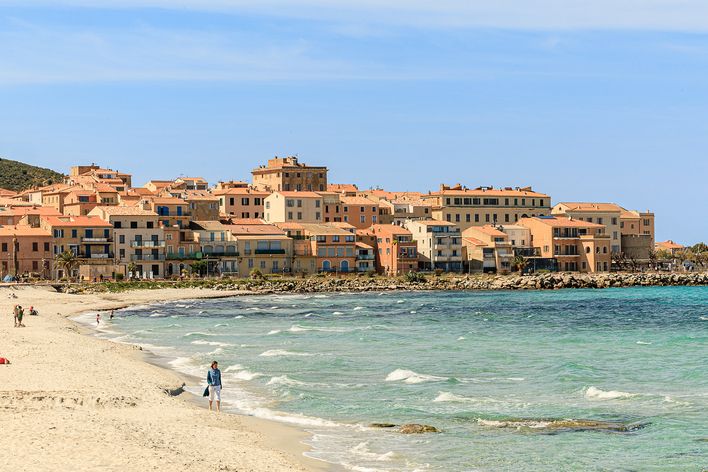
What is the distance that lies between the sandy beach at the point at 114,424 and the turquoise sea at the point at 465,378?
154 centimetres

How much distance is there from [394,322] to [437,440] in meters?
36.3

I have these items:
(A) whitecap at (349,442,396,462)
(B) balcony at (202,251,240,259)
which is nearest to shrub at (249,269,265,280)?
(B) balcony at (202,251,240,259)

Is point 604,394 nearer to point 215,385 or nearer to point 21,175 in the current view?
point 215,385

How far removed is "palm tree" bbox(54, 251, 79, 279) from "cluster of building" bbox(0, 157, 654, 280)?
0.66ft

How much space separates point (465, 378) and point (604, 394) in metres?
5.37

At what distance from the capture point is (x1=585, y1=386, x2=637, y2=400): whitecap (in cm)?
2939

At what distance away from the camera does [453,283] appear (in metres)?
102

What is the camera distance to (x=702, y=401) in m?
28.9

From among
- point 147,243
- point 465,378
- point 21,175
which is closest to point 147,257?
point 147,243

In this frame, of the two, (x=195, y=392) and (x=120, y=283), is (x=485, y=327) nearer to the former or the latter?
(x=195, y=392)

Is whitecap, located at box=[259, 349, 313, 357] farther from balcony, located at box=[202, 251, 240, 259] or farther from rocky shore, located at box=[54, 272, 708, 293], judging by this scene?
balcony, located at box=[202, 251, 240, 259]

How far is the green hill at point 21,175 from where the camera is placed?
559 feet

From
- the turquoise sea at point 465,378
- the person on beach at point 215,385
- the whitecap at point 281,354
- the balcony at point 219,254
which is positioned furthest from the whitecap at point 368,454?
the balcony at point 219,254

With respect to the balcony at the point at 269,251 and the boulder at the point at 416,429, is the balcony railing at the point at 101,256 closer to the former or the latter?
the balcony at the point at 269,251
